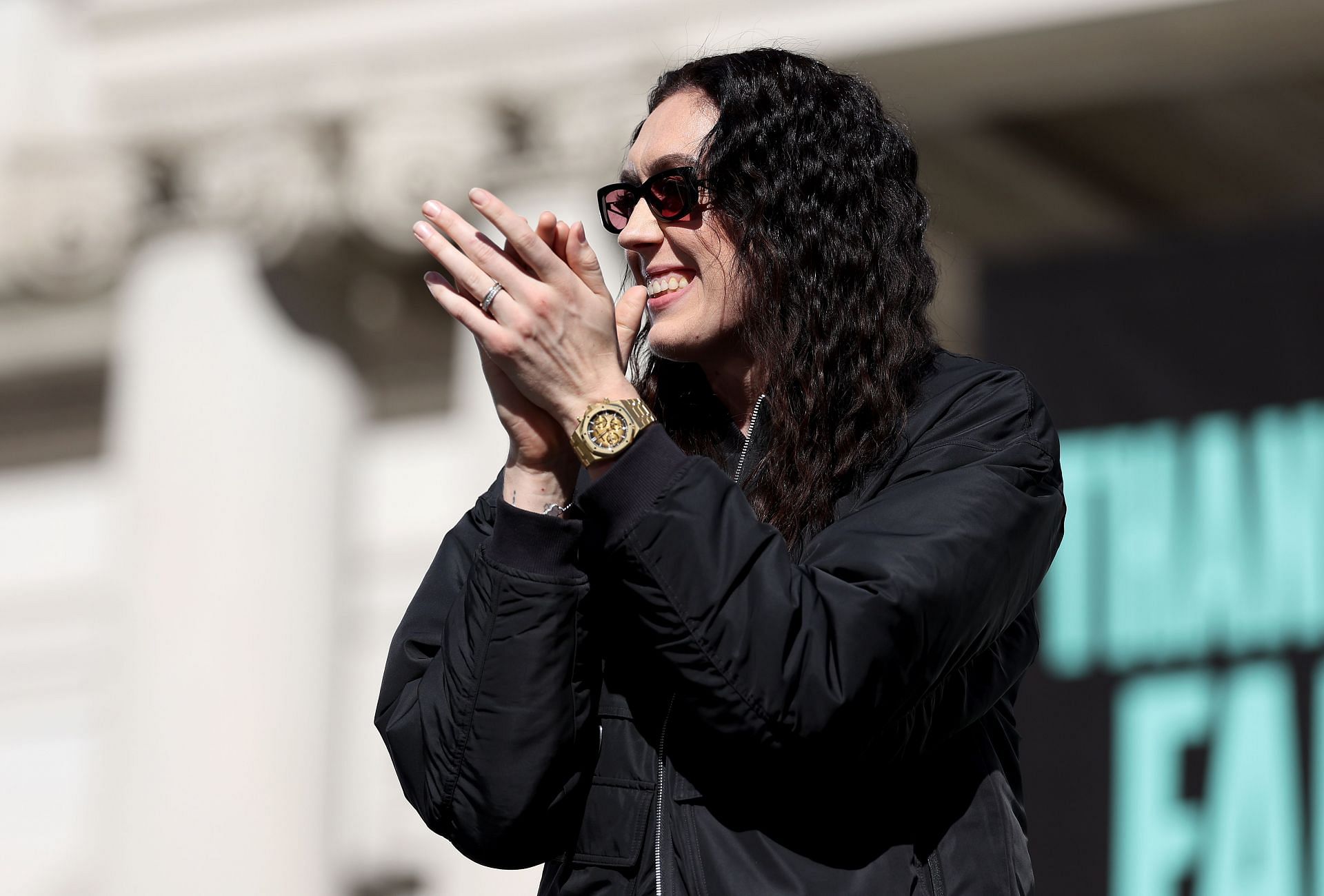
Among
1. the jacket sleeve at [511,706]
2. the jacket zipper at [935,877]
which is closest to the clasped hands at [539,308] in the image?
the jacket sleeve at [511,706]

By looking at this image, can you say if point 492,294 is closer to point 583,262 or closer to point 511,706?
point 583,262

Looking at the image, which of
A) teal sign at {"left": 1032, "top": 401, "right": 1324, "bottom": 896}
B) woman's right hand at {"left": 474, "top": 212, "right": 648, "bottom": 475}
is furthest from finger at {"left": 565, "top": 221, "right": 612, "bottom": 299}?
teal sign at {"left": 1032, "top": 401, "right": 1324, "bottom": 896}

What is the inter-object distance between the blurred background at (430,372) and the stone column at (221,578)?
0.04 feet

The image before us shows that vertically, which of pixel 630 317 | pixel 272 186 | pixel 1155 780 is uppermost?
pixel 272 186

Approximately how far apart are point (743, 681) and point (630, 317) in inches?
17.5

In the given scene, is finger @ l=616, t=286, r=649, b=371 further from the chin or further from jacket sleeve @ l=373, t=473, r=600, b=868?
jacket sleeve @ l=373, t=473, r=600, b=868

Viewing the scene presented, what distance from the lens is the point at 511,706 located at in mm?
1563

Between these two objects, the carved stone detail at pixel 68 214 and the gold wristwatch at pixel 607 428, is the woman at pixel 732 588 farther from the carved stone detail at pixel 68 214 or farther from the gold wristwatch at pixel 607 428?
the carved stone detail at pixel 68 214

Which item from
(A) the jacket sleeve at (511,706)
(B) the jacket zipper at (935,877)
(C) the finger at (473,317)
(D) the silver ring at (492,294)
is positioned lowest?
(B) the jacket zipper at (935,877)

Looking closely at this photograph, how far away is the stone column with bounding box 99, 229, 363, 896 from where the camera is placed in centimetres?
554

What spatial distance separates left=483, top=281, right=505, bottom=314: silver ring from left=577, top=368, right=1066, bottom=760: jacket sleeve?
197mm

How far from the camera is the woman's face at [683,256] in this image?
6.01 feet

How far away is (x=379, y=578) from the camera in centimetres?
643

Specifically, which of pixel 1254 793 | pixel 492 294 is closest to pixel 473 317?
pixel 492 294
